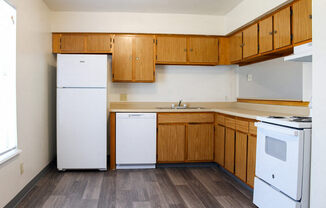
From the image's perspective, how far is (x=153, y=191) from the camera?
2.83m

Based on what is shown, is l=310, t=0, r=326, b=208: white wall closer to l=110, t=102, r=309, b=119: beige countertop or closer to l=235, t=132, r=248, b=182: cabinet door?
l=110, t=102, r=309, b=119: beige countertop

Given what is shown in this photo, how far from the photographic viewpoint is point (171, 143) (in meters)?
3.72

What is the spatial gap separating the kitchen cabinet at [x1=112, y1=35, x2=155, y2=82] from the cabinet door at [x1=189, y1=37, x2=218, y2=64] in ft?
2.14

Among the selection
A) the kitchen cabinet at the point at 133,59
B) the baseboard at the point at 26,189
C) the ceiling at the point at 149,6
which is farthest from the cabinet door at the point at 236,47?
the baseboard at the point at 26,189

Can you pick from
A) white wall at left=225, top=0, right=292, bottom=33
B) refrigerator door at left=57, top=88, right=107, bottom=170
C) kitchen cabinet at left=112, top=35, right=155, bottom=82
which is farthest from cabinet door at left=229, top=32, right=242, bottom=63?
refrigerator door at left=57, top=88, right=107, bottom=170

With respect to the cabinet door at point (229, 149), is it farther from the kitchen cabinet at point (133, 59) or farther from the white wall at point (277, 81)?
the kitchen cabinet at point (133, 59)

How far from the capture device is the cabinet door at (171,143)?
12.1 ft

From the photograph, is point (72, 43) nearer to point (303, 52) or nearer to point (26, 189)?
point (26, 189)

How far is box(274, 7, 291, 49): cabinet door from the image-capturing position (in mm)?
2590

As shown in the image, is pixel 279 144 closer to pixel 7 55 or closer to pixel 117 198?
pixel 117 198

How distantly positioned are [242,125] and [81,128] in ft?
7.29

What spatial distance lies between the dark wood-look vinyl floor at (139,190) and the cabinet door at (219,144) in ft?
0.60

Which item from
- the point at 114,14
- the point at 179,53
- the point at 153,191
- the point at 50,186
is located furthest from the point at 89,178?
the point at 114,14

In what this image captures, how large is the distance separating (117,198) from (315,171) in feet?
6.25
